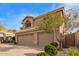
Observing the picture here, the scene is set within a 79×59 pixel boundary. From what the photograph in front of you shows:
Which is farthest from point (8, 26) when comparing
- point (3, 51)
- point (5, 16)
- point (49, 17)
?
point (49, 17)

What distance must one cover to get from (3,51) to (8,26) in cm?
41

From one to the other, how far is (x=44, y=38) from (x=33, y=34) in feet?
0.63

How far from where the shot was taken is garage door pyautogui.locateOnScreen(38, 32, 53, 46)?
11.6ft

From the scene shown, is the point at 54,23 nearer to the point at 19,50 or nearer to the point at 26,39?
the point at 26,39

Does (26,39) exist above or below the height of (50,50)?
above

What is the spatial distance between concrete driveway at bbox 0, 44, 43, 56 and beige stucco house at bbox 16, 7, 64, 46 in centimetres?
8

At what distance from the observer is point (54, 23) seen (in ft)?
11.5

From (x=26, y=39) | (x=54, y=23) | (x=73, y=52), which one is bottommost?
(x=73, y=52)

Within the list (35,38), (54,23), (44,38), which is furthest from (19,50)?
(54,23)

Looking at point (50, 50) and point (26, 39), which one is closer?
point (50, 50)

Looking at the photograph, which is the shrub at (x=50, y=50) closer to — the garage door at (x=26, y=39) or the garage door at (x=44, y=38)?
the garage door at (x=44, y=38)

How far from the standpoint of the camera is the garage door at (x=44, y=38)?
3.55 meters

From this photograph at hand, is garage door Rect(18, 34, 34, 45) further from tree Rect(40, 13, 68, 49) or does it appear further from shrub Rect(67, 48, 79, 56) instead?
shrub Rect(67, 48, 79, 56)

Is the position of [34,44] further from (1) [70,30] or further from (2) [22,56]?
(1) [70,30]
